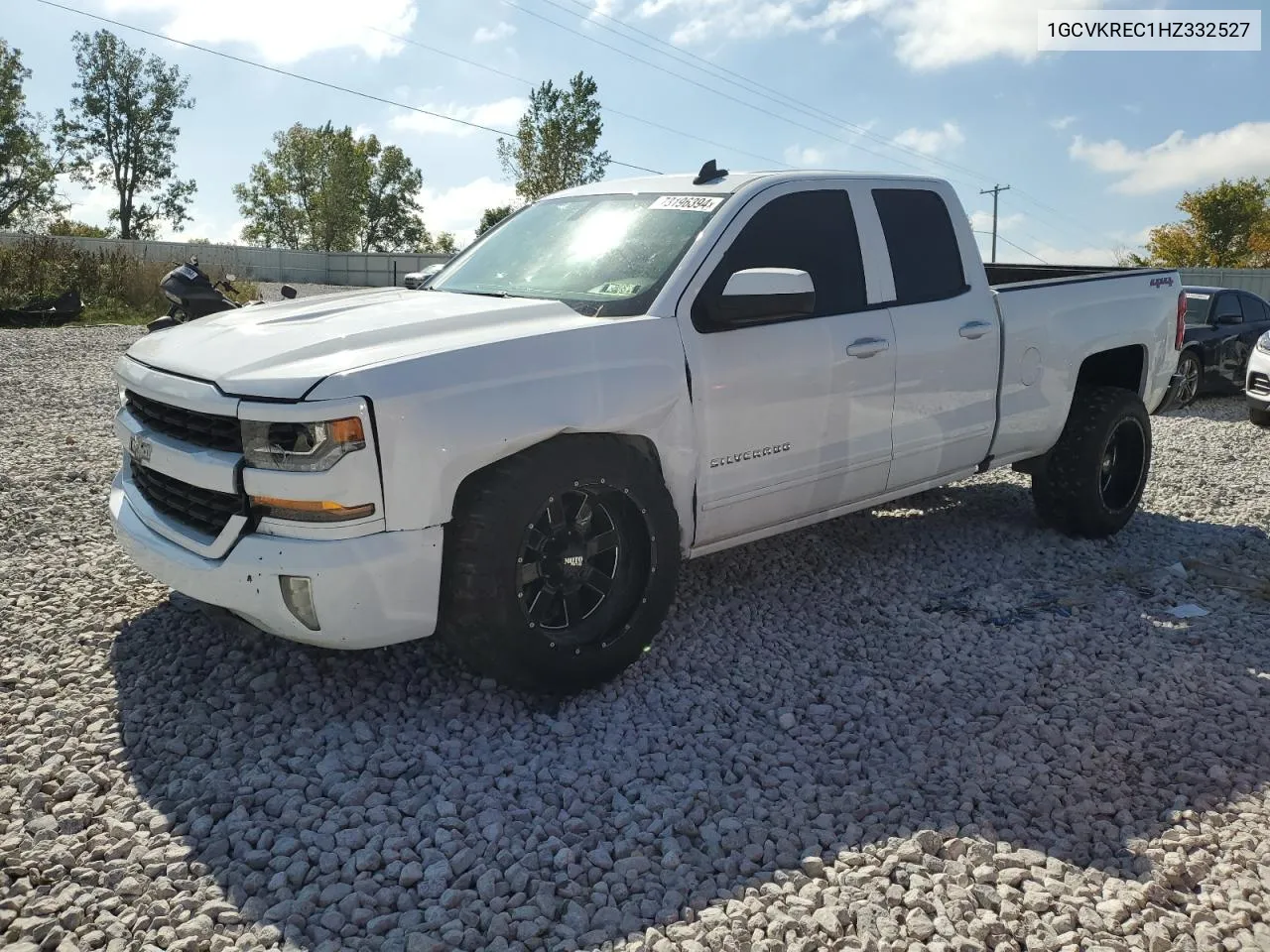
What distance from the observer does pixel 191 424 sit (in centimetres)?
346

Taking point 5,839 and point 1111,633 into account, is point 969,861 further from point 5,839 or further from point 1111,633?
point 5,839

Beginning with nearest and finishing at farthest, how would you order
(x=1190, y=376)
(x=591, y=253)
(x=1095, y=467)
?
(x=591, y=253) → (x=1095, y=467) → (x=1190, y=376)

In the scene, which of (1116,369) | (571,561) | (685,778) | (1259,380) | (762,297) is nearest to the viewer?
(685,778)

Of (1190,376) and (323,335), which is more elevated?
(323,335)

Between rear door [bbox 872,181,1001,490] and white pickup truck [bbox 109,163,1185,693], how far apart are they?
0.6 inches

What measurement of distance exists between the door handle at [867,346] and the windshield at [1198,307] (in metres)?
9.91

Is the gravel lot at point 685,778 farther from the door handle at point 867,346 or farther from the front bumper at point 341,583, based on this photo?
the door handle at point 867,346

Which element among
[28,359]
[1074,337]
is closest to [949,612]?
[1074,337]

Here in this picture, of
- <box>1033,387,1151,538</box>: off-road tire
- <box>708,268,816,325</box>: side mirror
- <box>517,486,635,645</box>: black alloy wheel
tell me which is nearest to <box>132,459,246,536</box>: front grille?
<box>517,486,635,645</box>: black alloy wheel

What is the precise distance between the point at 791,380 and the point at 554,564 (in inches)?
51.1

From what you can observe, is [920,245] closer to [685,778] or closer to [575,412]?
[575,412]

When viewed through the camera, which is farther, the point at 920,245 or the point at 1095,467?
the point at 1095,467

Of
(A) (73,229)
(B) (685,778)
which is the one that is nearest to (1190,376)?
(B) (685,778)

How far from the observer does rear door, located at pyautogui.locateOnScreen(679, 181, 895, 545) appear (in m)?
3.98
